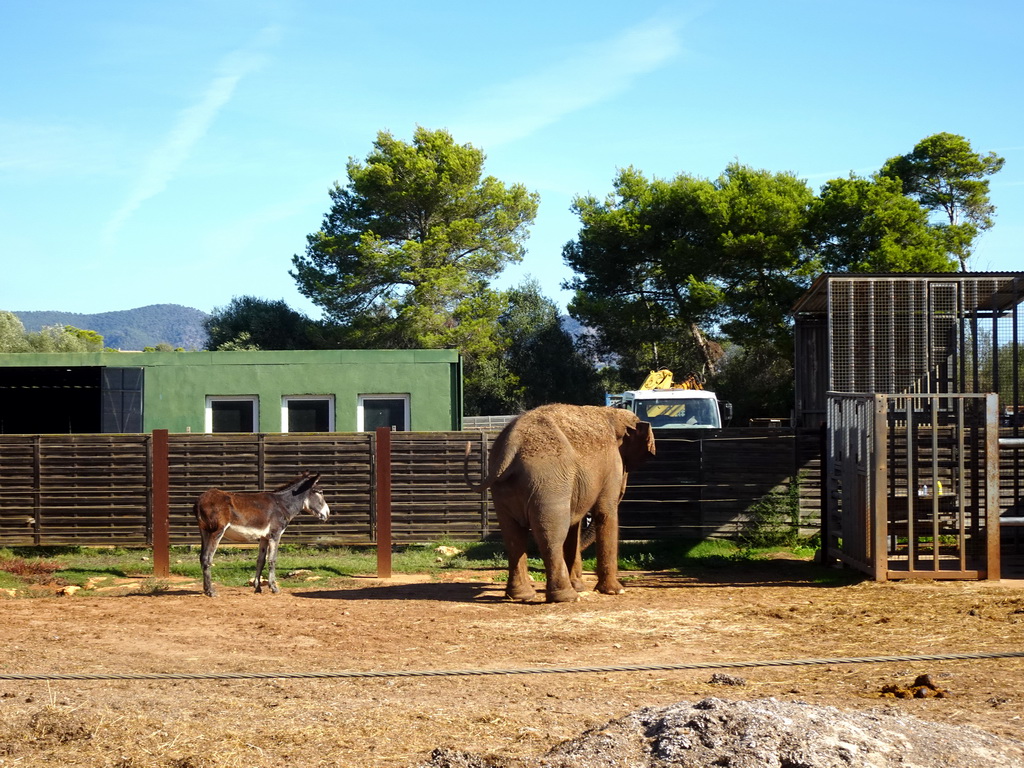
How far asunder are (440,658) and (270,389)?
13.0 metres

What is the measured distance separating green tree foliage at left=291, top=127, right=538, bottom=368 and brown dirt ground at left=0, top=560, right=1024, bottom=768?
29.0 meters

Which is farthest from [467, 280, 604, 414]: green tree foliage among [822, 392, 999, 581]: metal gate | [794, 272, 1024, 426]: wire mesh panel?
[822, 392, 999, 581]: metal gate

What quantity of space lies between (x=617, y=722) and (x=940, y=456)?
10183 mm

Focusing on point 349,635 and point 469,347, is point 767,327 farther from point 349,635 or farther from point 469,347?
point 349,635

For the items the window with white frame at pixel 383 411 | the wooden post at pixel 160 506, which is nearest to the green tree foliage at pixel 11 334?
the window with white frame at pixel 383 411

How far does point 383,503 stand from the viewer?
15.0m

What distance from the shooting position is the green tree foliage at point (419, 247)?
43281mm

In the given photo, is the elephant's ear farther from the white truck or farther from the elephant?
the white truck

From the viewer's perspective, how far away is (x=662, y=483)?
16875 millimetres

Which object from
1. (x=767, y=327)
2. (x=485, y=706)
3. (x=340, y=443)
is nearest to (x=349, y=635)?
(x=485, y=706)

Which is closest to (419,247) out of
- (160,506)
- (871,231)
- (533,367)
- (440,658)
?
(533,367)

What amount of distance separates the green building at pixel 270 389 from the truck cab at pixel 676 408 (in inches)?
146

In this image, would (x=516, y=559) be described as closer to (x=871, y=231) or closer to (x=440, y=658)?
(x=440, y=658)

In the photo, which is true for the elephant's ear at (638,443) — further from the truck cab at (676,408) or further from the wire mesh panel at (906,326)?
the truck cab at (676,408)
